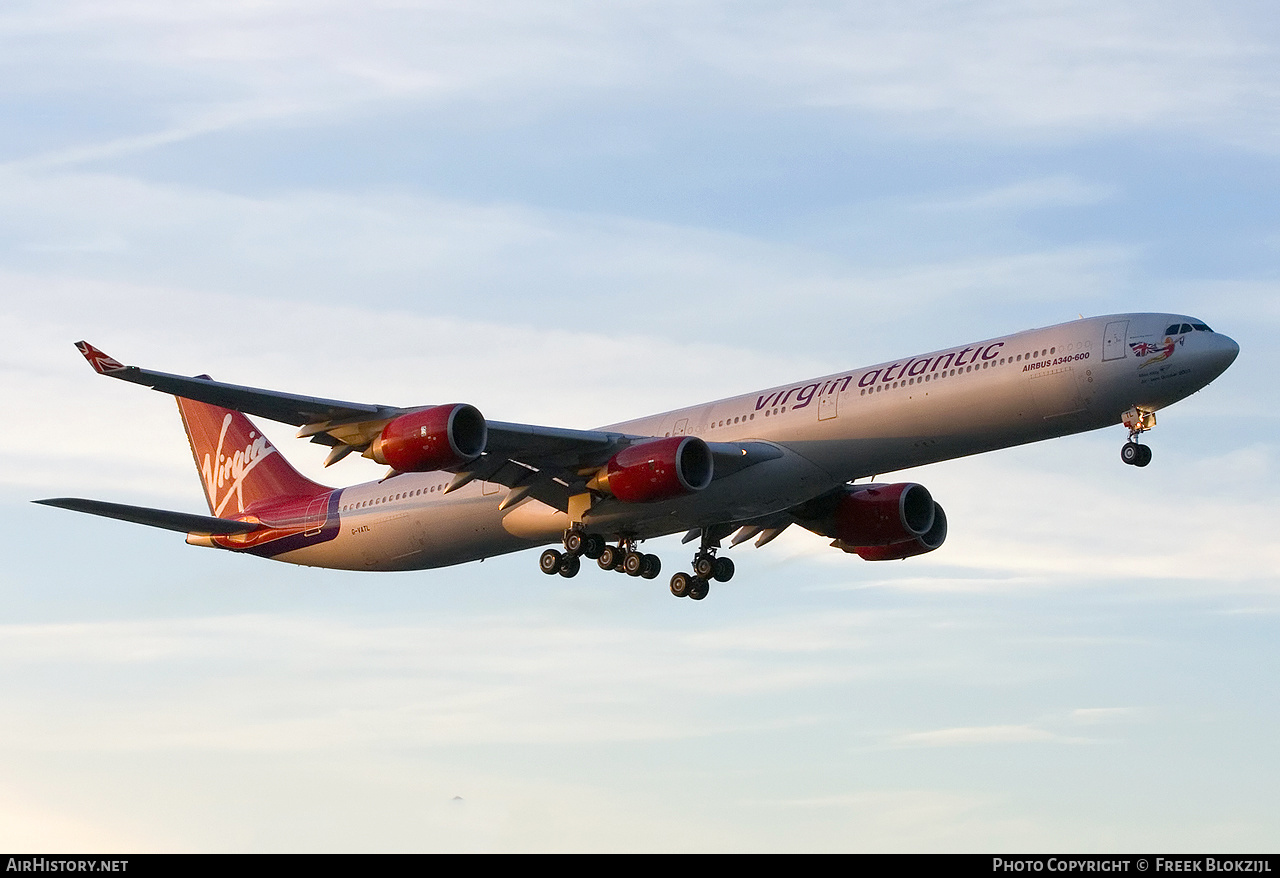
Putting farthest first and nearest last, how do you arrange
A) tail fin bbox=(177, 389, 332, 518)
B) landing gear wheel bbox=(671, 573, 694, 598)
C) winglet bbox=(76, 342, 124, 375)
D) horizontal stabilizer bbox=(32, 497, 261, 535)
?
tail fin bbox=(177, 389, 332, 518), landing gear wheel bbox=(671, 573, 694, 598), horizontal stabilizer bbox=(32, 497, 261, 535), winglet bbox=(76, 342, 124, 375)

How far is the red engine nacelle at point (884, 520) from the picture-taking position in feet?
166

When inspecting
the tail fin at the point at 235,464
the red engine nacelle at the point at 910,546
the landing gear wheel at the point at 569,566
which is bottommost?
the landing gear wheel at the point at 569,566

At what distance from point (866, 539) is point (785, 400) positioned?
25.9 feet

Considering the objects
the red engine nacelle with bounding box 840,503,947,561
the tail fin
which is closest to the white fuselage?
Result: the red engine nacelle with bounding box 840,503,947,561

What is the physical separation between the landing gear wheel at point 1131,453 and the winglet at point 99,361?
2505 centimetres

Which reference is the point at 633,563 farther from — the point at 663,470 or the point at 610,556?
the point at 663,470

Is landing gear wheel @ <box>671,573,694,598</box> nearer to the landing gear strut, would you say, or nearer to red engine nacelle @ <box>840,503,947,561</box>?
the landing gear strut

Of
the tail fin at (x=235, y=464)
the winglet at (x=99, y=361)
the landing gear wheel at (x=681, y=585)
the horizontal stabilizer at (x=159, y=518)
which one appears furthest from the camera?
the tail fin at (x=235, y=464)

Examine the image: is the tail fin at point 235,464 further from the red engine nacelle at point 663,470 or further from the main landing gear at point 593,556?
the red engine nacelle at point 663,470

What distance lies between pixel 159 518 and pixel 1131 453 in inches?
1143

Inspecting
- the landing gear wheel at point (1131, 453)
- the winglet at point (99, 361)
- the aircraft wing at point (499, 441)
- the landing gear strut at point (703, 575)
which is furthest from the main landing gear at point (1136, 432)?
the winglet at point (99, 361)

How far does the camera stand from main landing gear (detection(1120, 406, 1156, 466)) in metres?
41.8

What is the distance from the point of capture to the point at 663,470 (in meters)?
43.3

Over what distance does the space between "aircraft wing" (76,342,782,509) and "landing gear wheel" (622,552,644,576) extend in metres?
2.38
